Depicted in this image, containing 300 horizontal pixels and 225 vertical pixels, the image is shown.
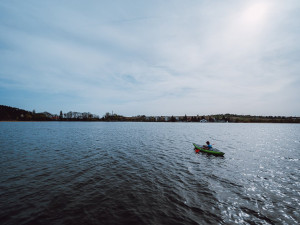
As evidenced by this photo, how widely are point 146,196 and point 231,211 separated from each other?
7.64m

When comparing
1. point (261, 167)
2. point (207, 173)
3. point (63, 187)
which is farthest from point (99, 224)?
point (261, 167)

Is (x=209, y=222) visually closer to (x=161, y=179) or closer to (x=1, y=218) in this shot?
(x=161, y=179)

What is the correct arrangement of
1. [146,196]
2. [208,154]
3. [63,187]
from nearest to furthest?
[146,196]
[63,187]
[208,154]

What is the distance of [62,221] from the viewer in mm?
10188

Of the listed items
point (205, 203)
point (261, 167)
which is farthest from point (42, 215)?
point (261, 167)

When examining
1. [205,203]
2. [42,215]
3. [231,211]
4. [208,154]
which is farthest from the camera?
[208,154]

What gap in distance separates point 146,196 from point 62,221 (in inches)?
284

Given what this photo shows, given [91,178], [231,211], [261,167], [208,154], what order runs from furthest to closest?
[208,154] < [261,167] < [91,178] < [231,211]

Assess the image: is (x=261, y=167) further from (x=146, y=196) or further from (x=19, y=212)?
(x=19, y=212)

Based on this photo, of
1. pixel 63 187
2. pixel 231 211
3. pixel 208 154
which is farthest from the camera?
pixel 208 154

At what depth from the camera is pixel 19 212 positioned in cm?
1105

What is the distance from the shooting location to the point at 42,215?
10.8 metres

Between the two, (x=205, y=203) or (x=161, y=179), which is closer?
(x=205, y=203)

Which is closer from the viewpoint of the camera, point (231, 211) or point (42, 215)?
point (42, 215)
